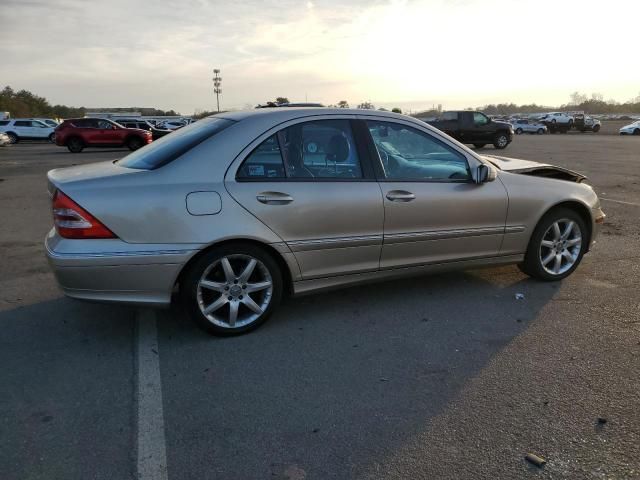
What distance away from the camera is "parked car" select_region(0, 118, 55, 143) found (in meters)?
34.6

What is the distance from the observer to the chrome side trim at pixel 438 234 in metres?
4.11

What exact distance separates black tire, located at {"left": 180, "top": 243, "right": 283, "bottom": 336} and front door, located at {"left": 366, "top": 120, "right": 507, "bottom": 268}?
3.02ft

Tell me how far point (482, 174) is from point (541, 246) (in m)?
1.07

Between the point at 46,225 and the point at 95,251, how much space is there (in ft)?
15.8

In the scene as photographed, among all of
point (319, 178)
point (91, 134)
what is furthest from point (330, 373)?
point (91, 134)

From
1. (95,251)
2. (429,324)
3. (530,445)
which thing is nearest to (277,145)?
(95,251)

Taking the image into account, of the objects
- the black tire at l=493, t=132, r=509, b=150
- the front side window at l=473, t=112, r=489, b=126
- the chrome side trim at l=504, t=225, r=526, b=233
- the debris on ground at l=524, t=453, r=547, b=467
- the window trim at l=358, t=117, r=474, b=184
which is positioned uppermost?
the front side window at l=473, t=112, r=489, b=126

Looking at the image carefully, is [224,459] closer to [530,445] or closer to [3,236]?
[530,445]

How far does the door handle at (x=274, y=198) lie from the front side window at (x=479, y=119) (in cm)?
2131

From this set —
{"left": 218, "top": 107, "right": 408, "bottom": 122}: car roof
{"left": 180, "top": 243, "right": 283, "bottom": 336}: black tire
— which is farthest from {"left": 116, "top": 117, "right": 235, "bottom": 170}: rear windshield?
{"left": 180, "top": 243, "right": 283, "bottom": 336}: black tire

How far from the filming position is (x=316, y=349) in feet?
11.8

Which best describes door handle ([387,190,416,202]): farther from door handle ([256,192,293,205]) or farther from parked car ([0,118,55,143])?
parked car ([0,118,55,143])

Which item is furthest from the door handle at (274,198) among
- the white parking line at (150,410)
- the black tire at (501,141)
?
the black tire at (501,141)

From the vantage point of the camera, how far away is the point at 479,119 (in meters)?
23.2
